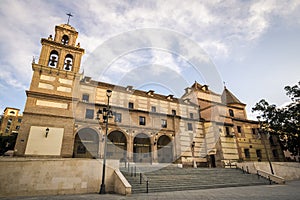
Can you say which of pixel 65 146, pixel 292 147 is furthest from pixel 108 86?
pixel 292 147

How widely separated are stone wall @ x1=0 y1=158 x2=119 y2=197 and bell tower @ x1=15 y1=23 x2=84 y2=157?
544cm

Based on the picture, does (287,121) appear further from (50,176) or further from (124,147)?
(50,176)

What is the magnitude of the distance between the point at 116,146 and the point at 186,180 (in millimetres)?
11226

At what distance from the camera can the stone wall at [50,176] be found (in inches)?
416

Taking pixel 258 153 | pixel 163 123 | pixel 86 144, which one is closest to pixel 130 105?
pixel 163 123

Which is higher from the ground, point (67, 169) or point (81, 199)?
point (67, 169)

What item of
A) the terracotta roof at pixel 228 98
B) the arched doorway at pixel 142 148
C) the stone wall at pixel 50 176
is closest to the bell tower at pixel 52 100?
the stone wall at pixel 50 176

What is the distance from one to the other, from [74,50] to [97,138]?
11266 millimetres

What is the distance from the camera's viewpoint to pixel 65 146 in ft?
56.3

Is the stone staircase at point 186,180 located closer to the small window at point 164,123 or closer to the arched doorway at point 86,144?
the arched doorway at point 86,144

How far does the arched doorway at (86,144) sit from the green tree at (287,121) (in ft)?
83.0

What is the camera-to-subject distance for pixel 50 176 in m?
11.2

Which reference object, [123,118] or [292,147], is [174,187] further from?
[292,147]

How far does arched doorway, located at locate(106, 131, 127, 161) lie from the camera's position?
864 inches
